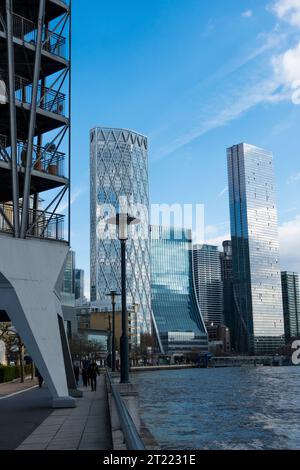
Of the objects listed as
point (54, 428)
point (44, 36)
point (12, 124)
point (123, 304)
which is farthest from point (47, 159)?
point (54, 428)

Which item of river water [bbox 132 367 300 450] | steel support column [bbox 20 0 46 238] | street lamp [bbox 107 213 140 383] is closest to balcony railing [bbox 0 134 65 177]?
steel support column [bbox 20 0 46 238]

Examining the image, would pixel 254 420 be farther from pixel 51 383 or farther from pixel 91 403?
pixel 51 383

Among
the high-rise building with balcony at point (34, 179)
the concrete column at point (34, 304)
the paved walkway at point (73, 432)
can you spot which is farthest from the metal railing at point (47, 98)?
the paved walkway at point (73, 432)

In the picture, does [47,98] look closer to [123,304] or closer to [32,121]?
[32,121]

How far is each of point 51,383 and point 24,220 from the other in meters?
6.54

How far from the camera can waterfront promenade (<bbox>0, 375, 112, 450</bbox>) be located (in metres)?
14.2

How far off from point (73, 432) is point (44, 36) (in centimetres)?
1937

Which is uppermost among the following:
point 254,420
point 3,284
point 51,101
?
point 51,101

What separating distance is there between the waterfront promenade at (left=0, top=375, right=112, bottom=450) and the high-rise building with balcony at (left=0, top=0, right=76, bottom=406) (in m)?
1.60

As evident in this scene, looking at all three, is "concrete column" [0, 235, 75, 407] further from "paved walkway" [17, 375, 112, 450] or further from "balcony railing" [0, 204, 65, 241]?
"paved walkway" [17, 375, 112, 450]

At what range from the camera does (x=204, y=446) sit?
24688 mm

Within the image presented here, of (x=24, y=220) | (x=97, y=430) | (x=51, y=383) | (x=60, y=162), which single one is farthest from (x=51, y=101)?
(x=97, y=430)
